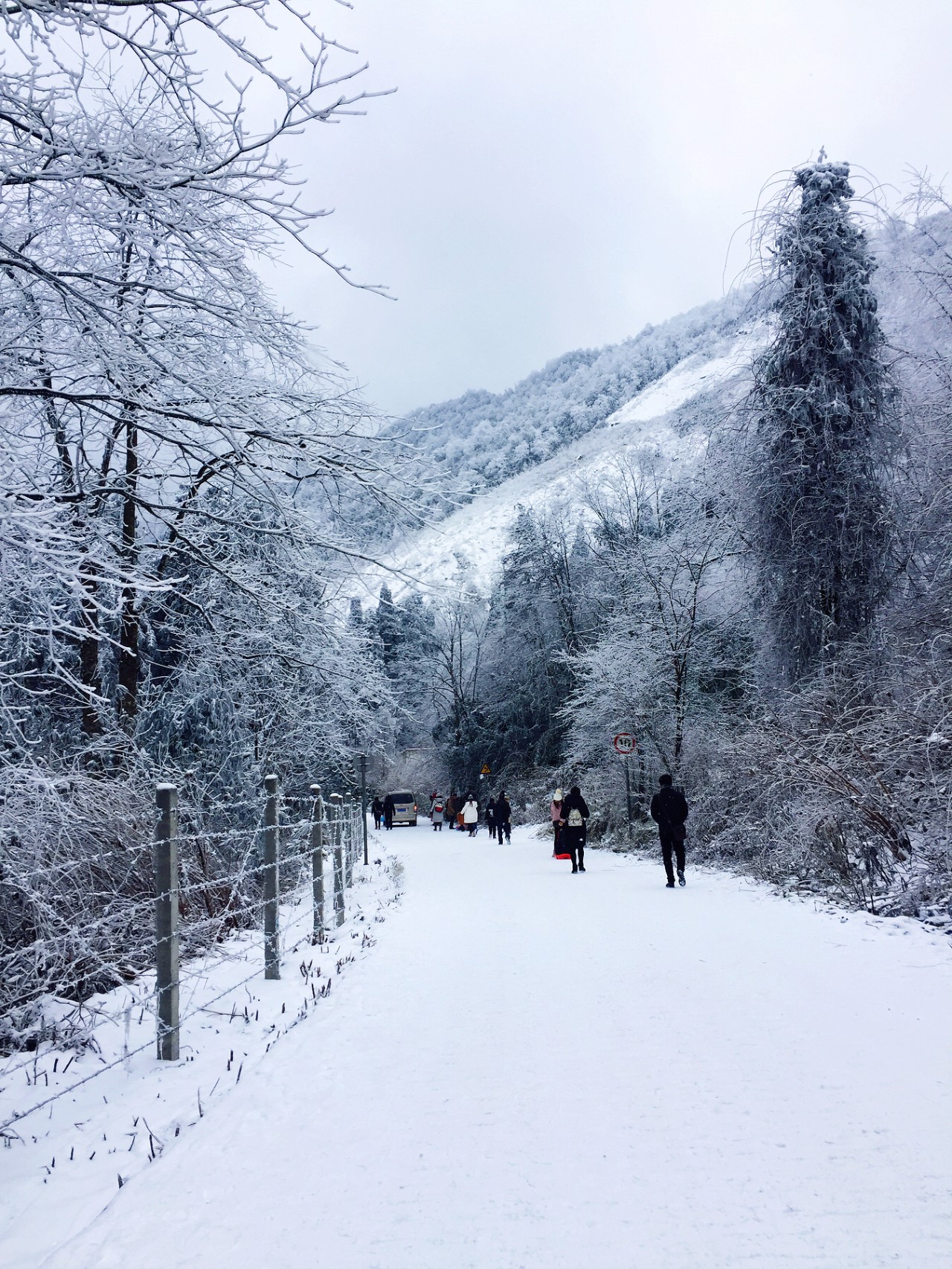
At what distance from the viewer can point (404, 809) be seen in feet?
195

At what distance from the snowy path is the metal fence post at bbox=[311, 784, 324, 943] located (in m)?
1.92

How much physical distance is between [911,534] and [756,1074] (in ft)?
49.9

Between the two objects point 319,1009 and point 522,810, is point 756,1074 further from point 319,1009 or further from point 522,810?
point 522,810

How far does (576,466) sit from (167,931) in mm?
91815

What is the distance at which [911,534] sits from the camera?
17953 millimetres

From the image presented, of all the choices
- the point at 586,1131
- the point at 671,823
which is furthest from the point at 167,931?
the point at 671,823

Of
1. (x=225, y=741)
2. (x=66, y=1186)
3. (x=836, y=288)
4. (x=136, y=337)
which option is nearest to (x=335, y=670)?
(x=136, y=337)

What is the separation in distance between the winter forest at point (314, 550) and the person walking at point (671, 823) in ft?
4.83

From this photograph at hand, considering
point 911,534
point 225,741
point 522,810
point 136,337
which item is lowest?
point 522,810

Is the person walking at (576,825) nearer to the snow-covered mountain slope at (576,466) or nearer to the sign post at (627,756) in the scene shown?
the sign post at (627,756)

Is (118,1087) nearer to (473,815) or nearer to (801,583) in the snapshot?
(801,583)

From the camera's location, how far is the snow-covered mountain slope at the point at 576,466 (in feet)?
25.0

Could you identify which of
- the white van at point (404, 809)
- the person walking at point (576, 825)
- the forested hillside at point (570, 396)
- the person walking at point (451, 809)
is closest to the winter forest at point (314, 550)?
the person walking at point (576, 825)

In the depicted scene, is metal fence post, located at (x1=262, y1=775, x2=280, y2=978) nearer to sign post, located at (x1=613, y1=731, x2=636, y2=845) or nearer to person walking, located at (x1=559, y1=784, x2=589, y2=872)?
person walking, located at (x1=559, y1=784, x2=589, y2=872)
